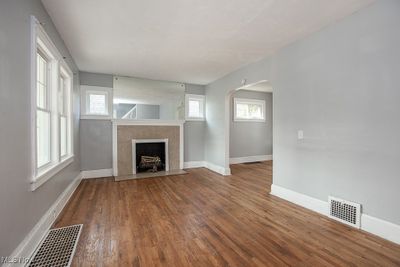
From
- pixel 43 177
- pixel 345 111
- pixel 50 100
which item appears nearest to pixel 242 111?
pixel 345 111

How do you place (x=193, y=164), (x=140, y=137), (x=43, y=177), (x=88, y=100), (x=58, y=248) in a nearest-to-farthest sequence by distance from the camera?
1. (x=58, y=248)
2. (x=43, y=177)
3. (x=88, y=100)
4. (x=140, y=137)
5. (x=193, y=164)

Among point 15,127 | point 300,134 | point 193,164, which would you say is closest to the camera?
point 15,127

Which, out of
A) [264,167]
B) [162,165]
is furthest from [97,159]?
[264,167]

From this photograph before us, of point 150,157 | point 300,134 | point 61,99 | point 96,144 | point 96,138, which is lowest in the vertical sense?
point 150,157

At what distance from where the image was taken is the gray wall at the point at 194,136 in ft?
19.4

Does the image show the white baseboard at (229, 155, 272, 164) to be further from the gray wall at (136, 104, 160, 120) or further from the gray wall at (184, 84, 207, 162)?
the gray wall at (136, 104, 160, 120)

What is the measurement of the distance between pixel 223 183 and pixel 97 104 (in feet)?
12.2

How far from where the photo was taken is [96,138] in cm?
483

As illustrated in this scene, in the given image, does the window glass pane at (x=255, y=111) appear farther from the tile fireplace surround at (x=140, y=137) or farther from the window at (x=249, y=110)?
the tile fireplace surround at (x=140, y=137)

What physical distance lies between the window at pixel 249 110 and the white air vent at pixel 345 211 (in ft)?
14.9

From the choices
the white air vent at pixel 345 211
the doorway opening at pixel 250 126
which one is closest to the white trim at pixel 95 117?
the doorway opening at pixel 250 126

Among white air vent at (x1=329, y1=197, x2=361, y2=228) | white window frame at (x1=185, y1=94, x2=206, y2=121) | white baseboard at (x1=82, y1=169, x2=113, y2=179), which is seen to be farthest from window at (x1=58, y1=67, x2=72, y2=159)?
white air vent at (x1=329, y1=197, x2=361, y2=228)

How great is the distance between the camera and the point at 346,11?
2291 mm

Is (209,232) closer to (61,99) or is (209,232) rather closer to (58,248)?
(58,248)
